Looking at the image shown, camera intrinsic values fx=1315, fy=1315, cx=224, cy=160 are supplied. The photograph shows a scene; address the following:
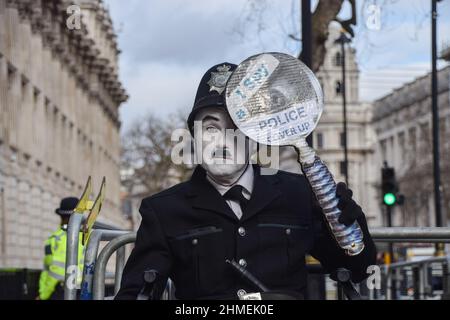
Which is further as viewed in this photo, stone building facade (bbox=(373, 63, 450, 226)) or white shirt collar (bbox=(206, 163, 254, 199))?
stone building facade (bbox=(373, 63, 450, 226))

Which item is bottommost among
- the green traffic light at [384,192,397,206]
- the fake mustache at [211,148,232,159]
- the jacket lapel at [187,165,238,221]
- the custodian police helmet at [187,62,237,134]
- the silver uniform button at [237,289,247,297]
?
the silver uniform button at [237,289,247,297]

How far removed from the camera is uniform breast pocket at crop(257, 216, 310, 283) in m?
3.99

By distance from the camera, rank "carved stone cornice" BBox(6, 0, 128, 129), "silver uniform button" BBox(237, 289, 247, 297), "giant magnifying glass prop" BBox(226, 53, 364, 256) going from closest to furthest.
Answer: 1. "giant magnifying glass prop" BBox(226, 53, 364, 256)
2. "silver uniform button" BBox(237, 289, 247, 297)
3. "carved stone cornice" BBox(6, 0, 128, 129)

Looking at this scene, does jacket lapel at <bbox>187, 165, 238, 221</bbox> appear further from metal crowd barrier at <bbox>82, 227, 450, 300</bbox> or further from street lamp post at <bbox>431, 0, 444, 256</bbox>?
street lamp post at <bbox>431, 0, 444, 256</bbox>

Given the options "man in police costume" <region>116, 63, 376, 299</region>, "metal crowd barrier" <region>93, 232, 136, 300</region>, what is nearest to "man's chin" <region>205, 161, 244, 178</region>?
"man in police costume" <region>116, 63, 376, 299</region>

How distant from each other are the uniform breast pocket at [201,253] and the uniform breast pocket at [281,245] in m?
0.13

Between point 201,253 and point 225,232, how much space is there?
0.10 m

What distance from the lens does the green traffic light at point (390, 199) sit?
1060 inches

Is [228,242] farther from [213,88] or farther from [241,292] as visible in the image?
[213,88]

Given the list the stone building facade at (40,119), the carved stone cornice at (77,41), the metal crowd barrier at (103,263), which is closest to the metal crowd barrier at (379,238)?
the metal crowd barrier at (103,263)

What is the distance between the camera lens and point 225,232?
4023 millimetres

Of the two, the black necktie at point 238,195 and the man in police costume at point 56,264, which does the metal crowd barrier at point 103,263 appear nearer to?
the black necktie at point 238,195

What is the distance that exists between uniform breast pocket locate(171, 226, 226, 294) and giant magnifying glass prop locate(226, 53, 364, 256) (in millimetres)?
391
